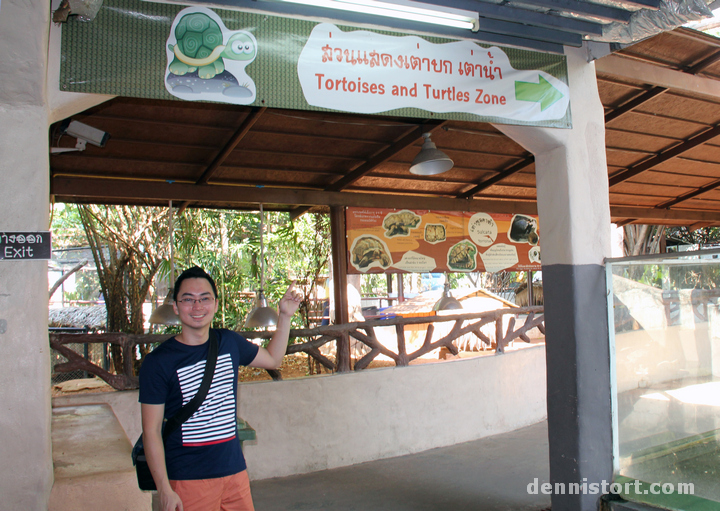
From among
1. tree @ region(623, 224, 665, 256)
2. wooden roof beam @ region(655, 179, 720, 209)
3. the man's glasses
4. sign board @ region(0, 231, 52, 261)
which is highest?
wooden roof beam @ region(655, 179, 720, 209)

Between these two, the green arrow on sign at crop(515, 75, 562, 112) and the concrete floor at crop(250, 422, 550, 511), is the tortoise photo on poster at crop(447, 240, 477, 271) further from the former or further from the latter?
the green arrow on sign at crop(515, 75, 562, 112)

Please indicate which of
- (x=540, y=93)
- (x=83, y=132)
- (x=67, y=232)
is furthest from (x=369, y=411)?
(x=67, y=232)

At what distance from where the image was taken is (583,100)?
4027 millimetres

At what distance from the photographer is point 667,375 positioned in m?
3.50

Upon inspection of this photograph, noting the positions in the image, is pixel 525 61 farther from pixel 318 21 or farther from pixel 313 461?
pixel 313 461

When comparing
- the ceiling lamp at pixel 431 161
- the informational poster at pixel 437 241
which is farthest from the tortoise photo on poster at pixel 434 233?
the ceiling lamp at pixel 431 161

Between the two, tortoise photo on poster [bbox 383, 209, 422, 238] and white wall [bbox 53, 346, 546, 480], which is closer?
white wall [bbox 53, 346, 546, 480]

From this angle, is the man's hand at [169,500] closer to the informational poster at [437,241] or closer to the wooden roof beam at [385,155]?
the wooden roof beam at [385,155]

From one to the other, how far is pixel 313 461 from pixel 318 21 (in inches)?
174

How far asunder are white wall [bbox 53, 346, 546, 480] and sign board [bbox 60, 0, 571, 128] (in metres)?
3.30

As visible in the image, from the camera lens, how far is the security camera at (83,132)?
14.7ft

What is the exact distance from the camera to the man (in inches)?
82.7

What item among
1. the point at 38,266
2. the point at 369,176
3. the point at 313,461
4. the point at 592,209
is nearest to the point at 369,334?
the point at 313,461

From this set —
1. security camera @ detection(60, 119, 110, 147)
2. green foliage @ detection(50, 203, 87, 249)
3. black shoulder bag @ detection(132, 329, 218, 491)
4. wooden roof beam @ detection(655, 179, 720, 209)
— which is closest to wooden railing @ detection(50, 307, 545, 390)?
security camera @ detection(60, 119, 110, 147)
